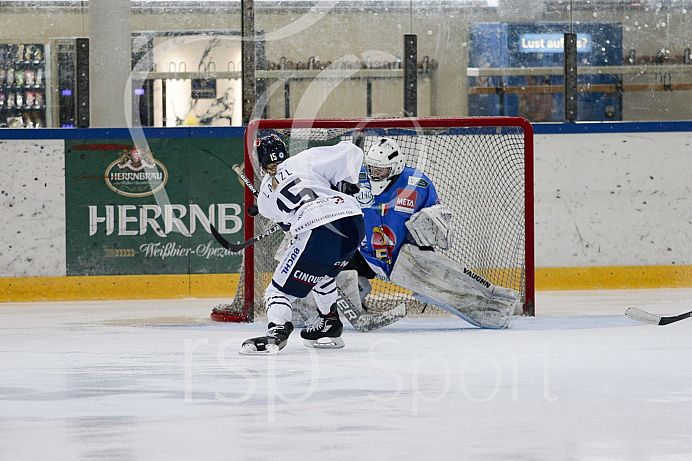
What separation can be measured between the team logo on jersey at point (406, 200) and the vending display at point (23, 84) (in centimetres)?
289

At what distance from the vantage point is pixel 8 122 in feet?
22.8

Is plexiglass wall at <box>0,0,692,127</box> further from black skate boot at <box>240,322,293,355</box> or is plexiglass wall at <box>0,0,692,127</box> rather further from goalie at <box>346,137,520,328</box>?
black skate boot at <box>240,322,293,355</box>

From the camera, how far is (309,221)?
14.8 feet

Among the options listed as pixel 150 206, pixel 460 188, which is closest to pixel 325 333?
pixel 460 188

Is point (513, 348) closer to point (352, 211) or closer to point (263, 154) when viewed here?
point (352, 211)

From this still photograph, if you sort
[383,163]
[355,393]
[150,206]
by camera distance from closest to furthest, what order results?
[355,393], [383,163], [150,206]

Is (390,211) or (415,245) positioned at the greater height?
(390,211)

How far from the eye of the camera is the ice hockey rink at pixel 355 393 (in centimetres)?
275

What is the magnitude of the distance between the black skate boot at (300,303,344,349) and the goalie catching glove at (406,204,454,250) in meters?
0.75

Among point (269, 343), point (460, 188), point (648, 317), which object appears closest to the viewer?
point (269, 343)

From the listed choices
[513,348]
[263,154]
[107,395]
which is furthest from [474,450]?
[263,154]

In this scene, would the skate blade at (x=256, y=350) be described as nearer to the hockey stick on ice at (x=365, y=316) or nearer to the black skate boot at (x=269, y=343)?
the black skate boot at (x=269, y=343)

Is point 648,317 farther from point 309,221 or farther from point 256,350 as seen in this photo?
point 256,350

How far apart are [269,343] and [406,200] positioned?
1284 millimetres
